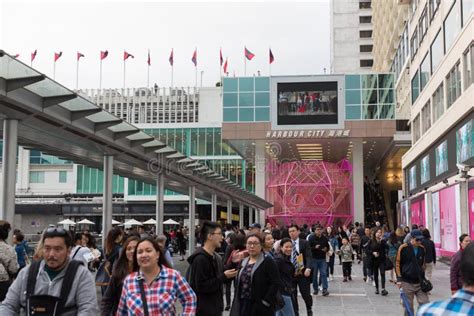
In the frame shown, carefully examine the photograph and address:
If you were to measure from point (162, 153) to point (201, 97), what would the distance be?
2432 inches

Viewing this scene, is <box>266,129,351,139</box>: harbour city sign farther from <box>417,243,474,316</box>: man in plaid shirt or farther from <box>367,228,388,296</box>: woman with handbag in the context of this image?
<box>417,243,474,316</box>: man in plaid shirt

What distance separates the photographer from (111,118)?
46.6 ft

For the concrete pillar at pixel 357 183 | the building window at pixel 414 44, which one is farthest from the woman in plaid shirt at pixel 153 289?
the concrete pillar at pixel 357 183

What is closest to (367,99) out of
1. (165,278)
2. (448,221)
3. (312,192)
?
(312,192)

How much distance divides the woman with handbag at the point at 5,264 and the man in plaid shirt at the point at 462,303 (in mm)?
5926

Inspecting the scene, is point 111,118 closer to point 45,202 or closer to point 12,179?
point 12,179

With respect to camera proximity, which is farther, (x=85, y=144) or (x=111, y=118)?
(x=85, y=144)

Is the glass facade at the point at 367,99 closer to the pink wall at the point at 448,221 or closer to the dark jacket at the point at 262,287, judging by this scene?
the pink wall at the point at 448,221

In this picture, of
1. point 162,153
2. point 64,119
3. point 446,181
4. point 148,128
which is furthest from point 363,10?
point 64,119

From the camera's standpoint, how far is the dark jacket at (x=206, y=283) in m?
5.98

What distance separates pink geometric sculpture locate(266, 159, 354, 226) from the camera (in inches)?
1909

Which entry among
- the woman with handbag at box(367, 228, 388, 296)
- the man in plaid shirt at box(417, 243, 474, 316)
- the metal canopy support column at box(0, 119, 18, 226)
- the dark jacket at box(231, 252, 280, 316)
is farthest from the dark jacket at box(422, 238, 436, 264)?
the man in plaid shirt at box(417, 243, 474, 316)

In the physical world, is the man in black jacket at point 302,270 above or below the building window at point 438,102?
below

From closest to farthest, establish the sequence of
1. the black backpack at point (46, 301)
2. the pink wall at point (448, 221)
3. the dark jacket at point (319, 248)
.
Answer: the black backpack at point (46, 301) → the dark jacket at point (319, 248) → the pink wall at point (448, 221)
